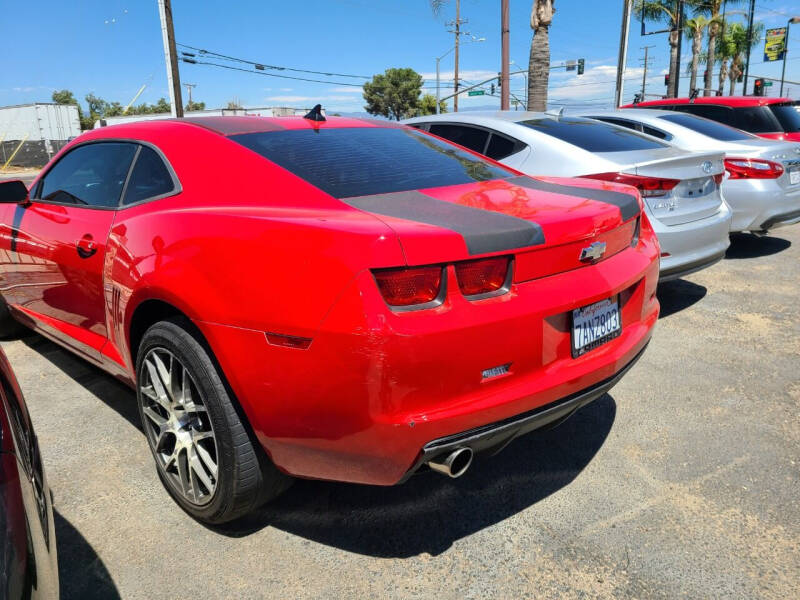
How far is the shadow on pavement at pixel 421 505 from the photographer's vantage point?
7.71 feet

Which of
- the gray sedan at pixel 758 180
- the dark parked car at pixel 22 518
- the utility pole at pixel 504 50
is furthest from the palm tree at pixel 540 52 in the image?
the dark parked car at pixel 22 518

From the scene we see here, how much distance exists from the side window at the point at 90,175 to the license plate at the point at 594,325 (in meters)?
2.05

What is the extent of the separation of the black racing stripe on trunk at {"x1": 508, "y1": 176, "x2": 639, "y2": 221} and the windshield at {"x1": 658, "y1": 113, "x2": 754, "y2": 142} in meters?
Result: 5.00

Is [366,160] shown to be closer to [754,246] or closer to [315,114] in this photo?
[315,114]

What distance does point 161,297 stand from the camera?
226 cm

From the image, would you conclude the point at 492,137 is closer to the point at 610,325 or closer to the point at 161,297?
the point at 610,325

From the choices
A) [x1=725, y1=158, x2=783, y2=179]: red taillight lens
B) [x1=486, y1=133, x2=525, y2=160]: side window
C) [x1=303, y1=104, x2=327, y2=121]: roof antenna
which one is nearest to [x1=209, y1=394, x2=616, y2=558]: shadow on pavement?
[x1=303, y1=104, x2=327, y2=121]: roof antenna

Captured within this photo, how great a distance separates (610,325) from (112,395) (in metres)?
2.76

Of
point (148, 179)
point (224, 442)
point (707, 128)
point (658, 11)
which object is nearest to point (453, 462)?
point (224, 442)

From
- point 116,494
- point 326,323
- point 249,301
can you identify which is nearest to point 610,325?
point 326,323

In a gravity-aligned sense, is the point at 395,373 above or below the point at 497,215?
below

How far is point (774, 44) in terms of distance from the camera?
49.8 meters

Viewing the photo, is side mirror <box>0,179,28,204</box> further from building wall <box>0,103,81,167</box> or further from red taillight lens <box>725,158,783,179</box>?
building wall <box>0,103,81,167</box>

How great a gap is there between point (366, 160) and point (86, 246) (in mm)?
1335
